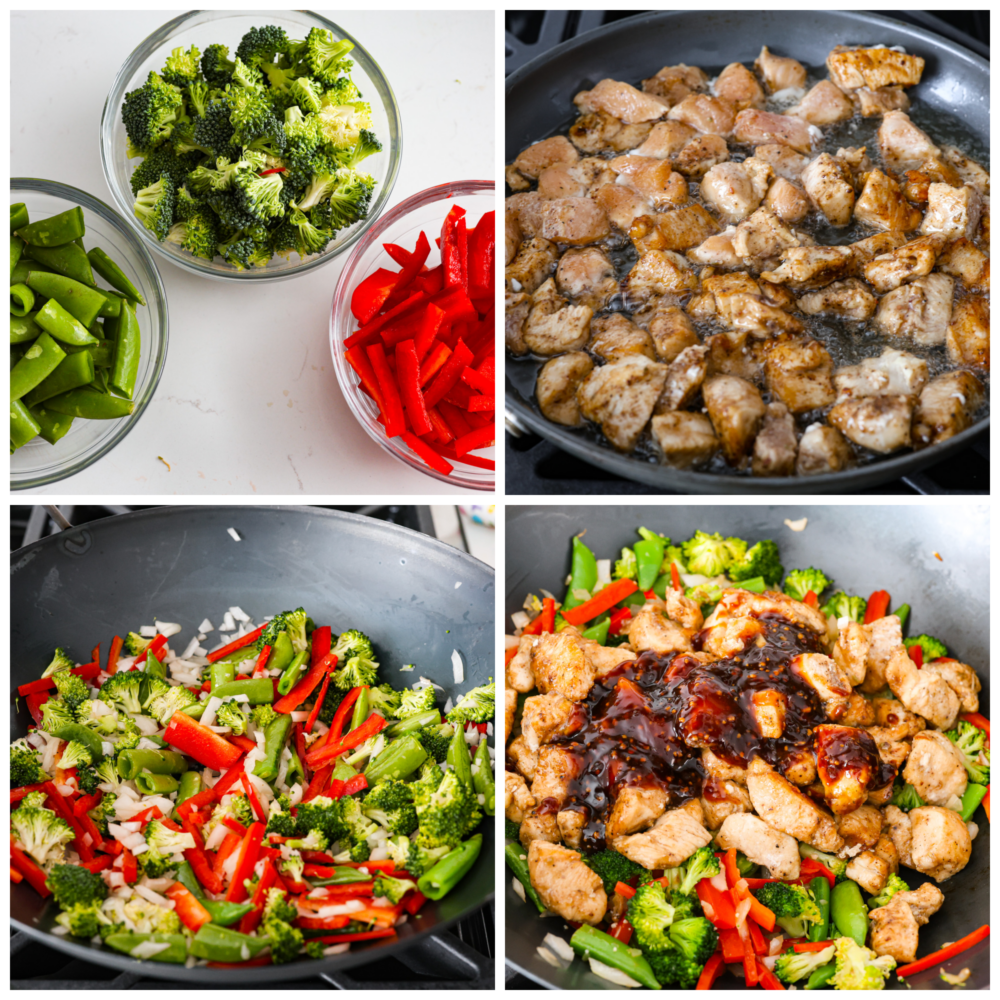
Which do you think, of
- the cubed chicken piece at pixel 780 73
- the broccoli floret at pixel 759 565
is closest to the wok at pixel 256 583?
the broccoli floret at pixel 759 565

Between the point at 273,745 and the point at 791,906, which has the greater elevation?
the point at 273,745

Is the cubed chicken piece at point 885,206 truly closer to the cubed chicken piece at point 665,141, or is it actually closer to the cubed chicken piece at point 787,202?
the cubed chicken piece at point 787,202

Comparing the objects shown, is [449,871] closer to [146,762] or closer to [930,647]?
[146,762]

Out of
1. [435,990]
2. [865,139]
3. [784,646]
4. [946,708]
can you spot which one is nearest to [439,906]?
[435,990]

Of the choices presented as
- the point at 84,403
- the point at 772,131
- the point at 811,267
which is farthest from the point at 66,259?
the point at 772,131

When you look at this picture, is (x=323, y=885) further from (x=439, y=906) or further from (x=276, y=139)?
(x=276, y=139)
